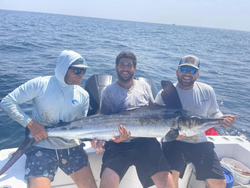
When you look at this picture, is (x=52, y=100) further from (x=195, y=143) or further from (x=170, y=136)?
(x=195, y=143)

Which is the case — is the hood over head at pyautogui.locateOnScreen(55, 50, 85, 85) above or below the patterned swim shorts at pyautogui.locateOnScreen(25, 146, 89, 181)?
above

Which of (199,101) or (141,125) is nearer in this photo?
(141,125)

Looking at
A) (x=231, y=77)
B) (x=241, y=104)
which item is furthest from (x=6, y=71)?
(x=231, y=77)

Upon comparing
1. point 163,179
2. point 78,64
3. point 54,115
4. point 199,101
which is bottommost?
point 163,179

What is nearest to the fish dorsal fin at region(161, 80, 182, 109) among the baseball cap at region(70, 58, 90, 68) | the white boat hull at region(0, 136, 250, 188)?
the white boat hull at region(0, 136, 250, 188)

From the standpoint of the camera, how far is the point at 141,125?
231 centimetres

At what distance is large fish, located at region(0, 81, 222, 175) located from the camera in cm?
223

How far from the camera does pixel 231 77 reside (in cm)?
1031

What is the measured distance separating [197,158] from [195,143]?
205 mm

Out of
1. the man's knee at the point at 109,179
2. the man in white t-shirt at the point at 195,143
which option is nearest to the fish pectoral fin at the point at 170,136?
the man in white t-shirt at the point at 195,143

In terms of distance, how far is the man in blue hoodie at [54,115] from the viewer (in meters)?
2.08

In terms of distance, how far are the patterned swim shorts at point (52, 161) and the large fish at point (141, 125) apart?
0.54ft

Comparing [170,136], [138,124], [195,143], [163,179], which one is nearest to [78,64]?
[138,124]

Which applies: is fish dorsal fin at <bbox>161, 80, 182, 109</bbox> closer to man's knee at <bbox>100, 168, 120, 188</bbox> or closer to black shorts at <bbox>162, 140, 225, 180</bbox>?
black shorts at <bbox>162, 140, 225, 180</bbox>
